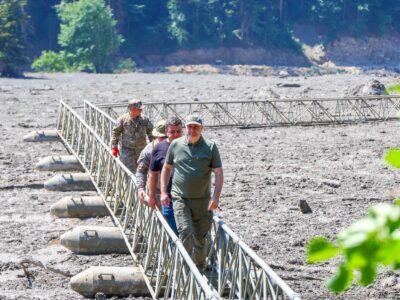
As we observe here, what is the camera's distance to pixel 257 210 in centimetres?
1664

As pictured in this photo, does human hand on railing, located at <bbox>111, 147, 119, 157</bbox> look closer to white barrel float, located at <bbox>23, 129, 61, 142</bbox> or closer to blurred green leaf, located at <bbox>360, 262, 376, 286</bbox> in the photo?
white barrel float, located at <bbox>23, 129, 61, 142</bbox>

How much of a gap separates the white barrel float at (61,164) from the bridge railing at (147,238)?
2.52 meters

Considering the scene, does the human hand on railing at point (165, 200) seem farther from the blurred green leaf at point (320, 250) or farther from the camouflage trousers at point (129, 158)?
the blurred green leaf at point (320, 250)

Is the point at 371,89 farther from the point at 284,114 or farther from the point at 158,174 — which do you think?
the point at 158,174

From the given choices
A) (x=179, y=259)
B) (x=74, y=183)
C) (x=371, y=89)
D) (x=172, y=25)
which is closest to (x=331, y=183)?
(x=74, y=183)

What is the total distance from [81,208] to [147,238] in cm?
548

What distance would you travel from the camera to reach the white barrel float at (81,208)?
49.7 ft

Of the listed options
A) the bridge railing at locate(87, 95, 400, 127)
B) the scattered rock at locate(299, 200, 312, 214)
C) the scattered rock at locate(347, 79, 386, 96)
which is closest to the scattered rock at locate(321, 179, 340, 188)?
the scattered rock at locate(299, 200, 312, 214)

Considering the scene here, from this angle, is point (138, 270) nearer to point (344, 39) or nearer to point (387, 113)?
point (387, 113)

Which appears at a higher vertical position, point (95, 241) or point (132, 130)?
point (132, 130)

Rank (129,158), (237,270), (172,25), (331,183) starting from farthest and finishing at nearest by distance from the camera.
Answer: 1. (172,25)
2. (331,183)
3. (129,158)
4. (237,270)

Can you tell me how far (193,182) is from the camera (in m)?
8.06

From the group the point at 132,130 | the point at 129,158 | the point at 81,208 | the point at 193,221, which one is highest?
the point at 132,130

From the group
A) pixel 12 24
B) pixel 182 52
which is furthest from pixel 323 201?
pixel 182 52
